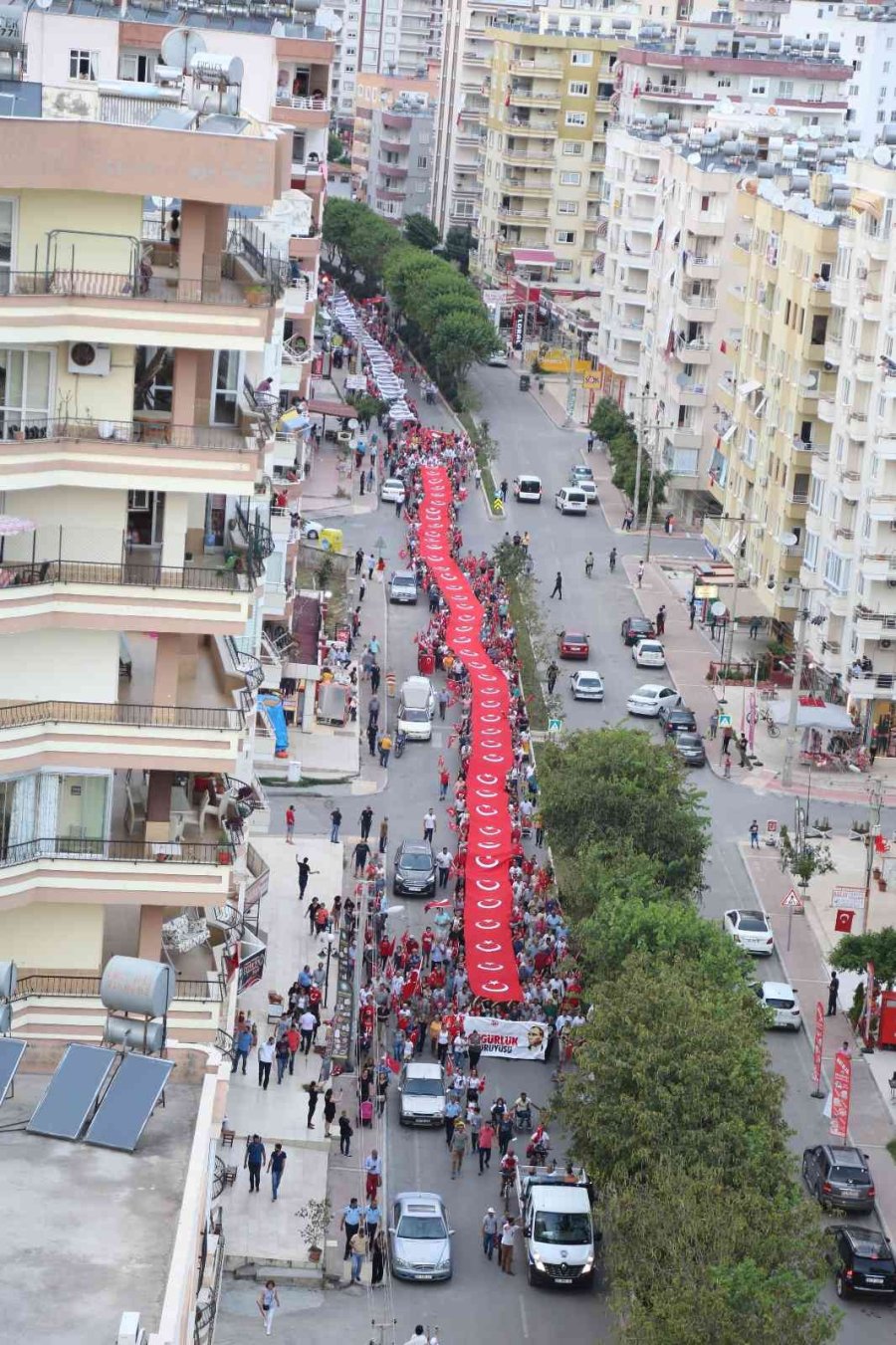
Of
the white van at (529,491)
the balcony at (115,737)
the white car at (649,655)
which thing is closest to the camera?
the balcony at (115,737)

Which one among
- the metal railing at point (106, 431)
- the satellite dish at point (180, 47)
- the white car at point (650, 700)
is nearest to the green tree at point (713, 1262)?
the metal railing at point (106, 431)

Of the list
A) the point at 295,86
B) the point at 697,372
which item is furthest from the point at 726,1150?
the point at 697,372

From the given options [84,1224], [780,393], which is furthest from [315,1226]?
[780,393]

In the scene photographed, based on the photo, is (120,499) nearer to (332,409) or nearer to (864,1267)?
(864,1267)

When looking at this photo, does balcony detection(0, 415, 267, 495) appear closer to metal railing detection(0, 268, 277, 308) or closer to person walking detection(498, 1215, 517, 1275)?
metal railing detection(0, 268, 277, 308)

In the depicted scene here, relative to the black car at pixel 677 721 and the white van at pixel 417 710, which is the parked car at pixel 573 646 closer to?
the black car at pixel 677 721

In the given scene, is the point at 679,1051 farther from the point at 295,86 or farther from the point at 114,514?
the point at 295,86

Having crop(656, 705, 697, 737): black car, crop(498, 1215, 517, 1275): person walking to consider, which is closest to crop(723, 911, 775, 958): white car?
crop(656, 705, 697, 737): black car
